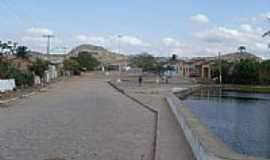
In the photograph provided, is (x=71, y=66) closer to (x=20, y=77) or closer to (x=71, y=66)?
(x=71, y=66)

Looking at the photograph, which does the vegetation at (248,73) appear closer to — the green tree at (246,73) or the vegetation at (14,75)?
the green tree at (246,73)

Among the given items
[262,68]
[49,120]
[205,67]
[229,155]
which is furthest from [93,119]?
[205,67]

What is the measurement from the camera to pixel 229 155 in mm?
7871

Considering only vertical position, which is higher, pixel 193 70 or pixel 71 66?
pixel 71 66

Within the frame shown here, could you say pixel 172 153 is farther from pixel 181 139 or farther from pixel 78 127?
pixel 78 127

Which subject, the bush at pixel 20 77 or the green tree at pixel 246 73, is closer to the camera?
the bush at pixel 20 77

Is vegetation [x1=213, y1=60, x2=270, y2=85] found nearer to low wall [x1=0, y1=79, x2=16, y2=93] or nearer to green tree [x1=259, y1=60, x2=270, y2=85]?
green tree [x1=259, y1=60, x2=270, y2=85]

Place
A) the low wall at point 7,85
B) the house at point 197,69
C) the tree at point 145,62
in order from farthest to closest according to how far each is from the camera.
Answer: the tree at point 145,62
the house at point 197,69
the low wall at point 7,85

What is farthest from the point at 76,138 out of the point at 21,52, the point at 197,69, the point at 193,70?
the point at 193,70

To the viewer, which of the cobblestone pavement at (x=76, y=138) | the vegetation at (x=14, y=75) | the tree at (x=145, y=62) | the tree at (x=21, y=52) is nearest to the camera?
the cobblestone pavement at (x=76, y=138)

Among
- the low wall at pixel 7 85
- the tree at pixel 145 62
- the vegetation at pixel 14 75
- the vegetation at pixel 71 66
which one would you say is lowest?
the low wall at pixel 7 85

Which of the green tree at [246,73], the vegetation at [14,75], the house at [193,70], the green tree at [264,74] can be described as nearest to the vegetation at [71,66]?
the house at [193,70]

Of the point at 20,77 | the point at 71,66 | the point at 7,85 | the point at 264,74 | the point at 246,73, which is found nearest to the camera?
the point at 7,85

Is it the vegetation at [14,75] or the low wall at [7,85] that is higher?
→ the vegetation at [14,75]
